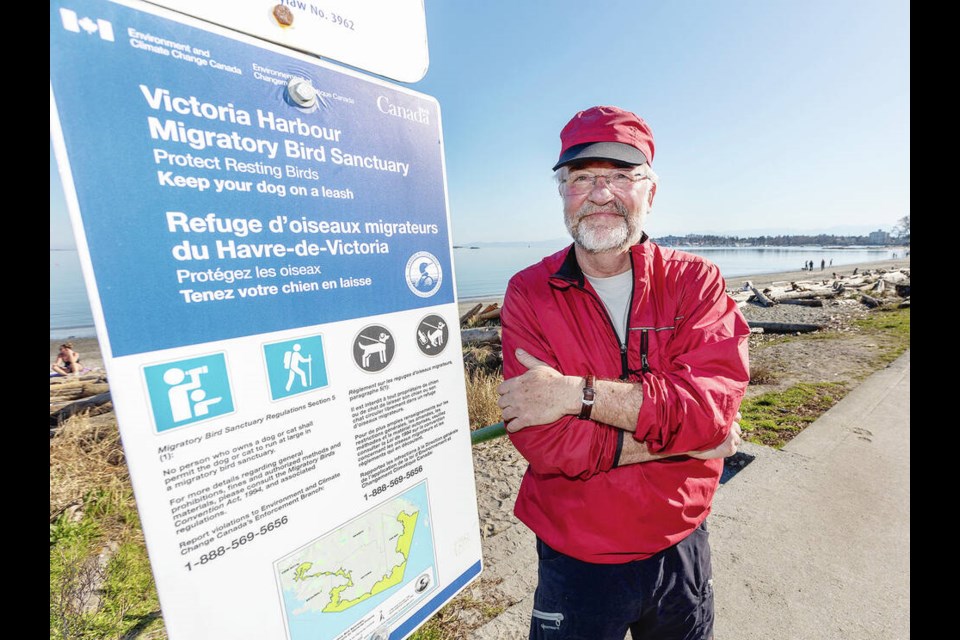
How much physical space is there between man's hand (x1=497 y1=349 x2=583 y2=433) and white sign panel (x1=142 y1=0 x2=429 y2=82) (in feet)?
3.96

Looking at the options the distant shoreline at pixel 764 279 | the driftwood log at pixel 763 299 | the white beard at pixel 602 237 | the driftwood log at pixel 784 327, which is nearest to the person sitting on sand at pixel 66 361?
the white beard at pixel 602 237

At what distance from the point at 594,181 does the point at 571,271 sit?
1.38 feet

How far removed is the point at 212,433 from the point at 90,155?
0.72 metres

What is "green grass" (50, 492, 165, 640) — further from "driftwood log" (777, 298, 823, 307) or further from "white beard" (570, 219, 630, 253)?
"driftwood log" (777, 298, 823, 307)

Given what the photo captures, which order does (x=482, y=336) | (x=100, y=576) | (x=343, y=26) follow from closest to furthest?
1. (x=343, y=26)
2. (x=100, y=576)
3. (x=482, y=336)

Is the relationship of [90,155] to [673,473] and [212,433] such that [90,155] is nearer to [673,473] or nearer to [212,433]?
[212,433]

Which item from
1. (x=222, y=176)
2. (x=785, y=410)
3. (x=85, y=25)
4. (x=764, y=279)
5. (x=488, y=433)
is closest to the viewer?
(x=85, y=25)

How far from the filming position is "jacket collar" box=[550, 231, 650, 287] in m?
1.82

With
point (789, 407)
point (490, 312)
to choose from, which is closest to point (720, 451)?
point (789, 407)

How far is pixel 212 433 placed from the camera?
1144 mm

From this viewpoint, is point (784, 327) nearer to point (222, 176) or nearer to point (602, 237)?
point (602, 237)

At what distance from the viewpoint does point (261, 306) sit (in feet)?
4.05

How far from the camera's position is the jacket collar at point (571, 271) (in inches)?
71.6

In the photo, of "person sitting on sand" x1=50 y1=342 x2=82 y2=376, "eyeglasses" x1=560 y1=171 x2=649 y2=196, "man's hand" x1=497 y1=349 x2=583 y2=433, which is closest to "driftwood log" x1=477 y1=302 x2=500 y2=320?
"person sitting on sand" x1=50 y1=342 x2=82 y2=376
